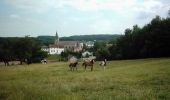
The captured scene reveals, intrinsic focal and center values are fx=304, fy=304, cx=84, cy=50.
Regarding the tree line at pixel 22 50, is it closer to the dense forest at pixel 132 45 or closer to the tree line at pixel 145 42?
the dense forest at pixel 132 45

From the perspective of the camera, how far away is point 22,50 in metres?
105

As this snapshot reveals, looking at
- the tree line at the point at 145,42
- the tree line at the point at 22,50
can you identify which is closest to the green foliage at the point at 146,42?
the tree line at the point at 145,42

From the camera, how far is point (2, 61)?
348ft

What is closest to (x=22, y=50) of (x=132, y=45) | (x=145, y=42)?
(x=132, y=45)

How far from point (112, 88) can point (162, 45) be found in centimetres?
6306

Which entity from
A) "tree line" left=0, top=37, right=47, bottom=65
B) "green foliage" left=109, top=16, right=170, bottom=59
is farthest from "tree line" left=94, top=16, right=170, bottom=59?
"tree line" left=0, top=37, right=47, bottom=65

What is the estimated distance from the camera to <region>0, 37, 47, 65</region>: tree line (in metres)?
103

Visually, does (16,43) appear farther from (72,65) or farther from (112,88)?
(112,88)

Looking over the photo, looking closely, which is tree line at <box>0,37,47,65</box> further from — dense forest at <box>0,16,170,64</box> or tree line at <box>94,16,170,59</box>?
tree line at <box>94,16,170,59</box>

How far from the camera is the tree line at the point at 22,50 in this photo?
10325cm

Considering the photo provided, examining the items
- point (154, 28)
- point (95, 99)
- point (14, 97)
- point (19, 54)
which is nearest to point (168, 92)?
point (95, 99)

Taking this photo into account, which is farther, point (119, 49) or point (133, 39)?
point (119, 49)

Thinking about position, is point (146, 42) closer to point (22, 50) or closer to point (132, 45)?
point (132, 45)

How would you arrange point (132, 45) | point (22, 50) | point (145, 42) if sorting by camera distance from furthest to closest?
point (22, 50)
point (132, 45)
point (145, 42)
